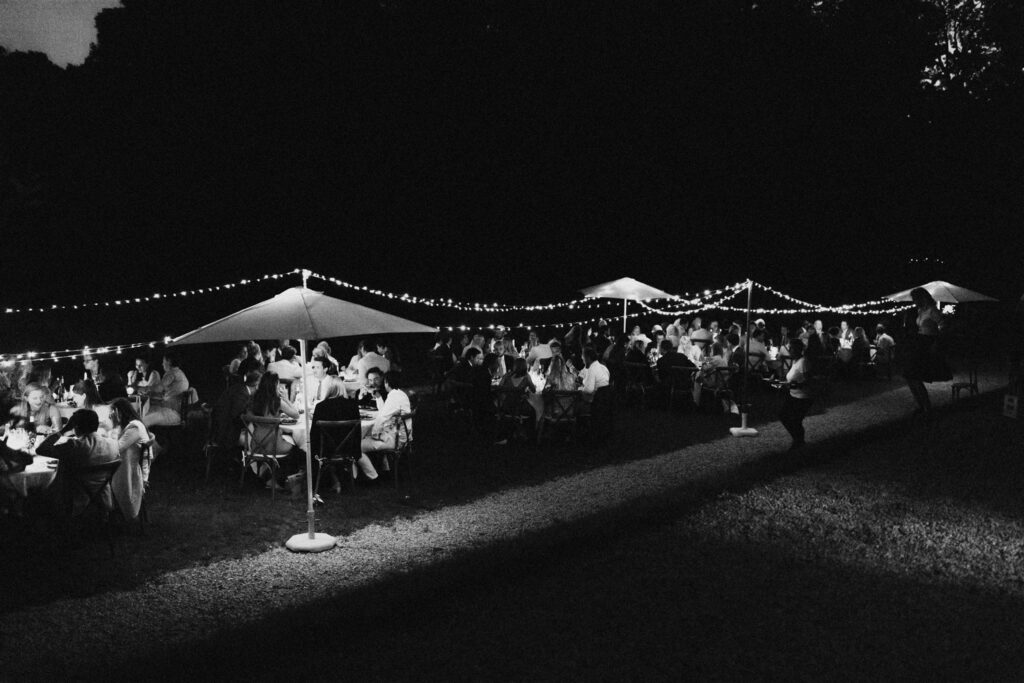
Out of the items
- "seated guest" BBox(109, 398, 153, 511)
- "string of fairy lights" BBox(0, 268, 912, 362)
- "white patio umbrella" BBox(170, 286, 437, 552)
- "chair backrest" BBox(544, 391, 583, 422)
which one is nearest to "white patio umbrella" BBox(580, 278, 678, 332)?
"string of fairy lights" BBox(0, 268, 912, 362)

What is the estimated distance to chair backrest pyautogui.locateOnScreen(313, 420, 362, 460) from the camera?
741 centimetres

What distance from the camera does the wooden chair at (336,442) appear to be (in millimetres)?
7418

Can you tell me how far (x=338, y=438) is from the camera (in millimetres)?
7582

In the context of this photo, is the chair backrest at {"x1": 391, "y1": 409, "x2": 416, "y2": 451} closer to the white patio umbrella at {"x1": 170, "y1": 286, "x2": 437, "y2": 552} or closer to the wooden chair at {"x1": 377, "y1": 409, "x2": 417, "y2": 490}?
the wooden chair at {"x1": 377, "y1": 409, "x2": 417, "y2": 490}

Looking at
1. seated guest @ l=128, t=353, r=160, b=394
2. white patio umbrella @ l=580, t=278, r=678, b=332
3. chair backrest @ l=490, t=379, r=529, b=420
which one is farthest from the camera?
white patio umbrella @ l=580, t=278, r=678, b=332

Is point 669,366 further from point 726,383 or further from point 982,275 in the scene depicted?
point 982,275

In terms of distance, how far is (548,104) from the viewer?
76.2 feet

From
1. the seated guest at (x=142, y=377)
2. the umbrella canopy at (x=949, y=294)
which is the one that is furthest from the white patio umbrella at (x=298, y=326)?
the umbrella canopy at (x=949, y=294)

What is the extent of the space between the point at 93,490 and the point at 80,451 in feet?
0.95

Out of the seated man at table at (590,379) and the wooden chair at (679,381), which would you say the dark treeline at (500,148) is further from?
the seated man at table at (590,379)

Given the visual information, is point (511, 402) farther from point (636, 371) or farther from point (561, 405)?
point (636, 371)

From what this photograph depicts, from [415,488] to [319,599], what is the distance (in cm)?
297

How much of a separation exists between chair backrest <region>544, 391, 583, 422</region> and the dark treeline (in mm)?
12892

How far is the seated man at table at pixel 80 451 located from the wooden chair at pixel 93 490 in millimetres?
22
